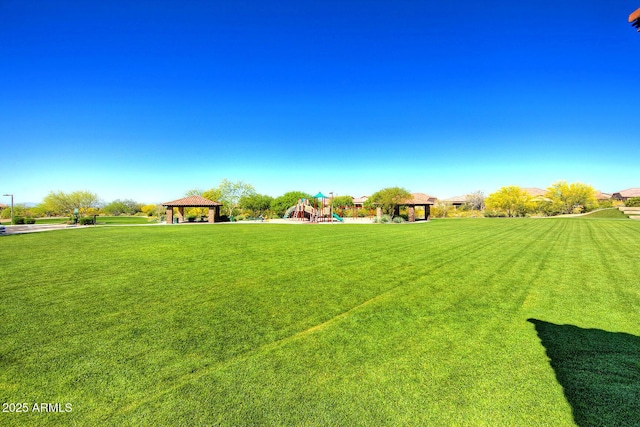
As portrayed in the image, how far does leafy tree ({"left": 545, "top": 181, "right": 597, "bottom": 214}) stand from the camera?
A: 160 feet

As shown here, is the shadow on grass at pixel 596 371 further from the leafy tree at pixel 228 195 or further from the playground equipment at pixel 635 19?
the leafy tree at pixel 228 195

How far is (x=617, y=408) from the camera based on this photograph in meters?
2.44

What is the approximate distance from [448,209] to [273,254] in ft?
160

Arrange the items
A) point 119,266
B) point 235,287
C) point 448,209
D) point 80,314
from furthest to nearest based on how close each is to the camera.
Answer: point 448,209
point 119,266
point 235,287
point 80,314

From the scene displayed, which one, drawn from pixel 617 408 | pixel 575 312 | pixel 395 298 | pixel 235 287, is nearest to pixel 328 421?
pixel 617 408

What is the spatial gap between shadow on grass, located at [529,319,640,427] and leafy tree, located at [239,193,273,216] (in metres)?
47.0

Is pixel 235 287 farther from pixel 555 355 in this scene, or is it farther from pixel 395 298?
pixel 555 355

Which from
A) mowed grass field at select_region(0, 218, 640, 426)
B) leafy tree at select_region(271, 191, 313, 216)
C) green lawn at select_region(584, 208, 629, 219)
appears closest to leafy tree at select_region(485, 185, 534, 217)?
green lawn at select_region(584, 208, 629, 219)

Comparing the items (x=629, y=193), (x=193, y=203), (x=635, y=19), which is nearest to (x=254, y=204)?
(x=193, y=203)

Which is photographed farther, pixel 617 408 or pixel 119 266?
pixel 119 266

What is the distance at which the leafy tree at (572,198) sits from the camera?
48625mm

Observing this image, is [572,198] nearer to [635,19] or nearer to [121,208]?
[635,19]

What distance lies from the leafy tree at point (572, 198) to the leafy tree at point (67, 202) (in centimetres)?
7961

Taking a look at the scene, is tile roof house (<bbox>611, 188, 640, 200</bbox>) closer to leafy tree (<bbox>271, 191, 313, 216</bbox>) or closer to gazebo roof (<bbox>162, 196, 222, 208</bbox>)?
leafy tree (<bbox>271, 191, 313, 216</bbox>)
